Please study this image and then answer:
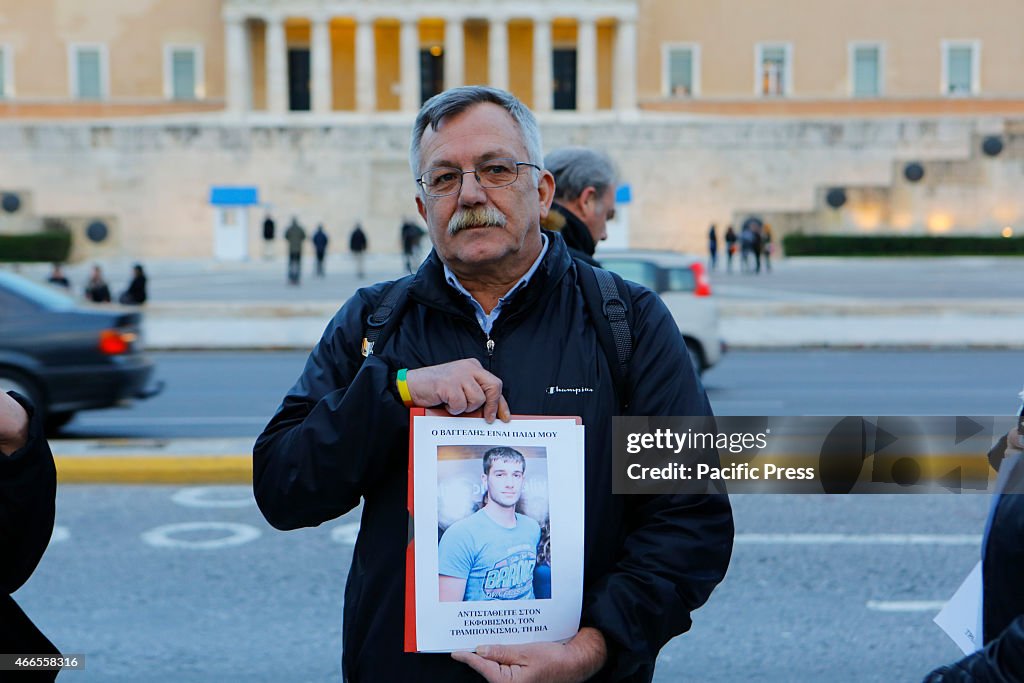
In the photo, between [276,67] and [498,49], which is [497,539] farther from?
[276,67]

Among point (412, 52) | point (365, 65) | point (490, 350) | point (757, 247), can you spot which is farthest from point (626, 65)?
point (490, 350)

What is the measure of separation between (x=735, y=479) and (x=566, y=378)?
2.72ft

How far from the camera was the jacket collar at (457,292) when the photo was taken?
2635mm

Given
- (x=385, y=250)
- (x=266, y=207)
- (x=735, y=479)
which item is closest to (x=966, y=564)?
(x=735, y=479)

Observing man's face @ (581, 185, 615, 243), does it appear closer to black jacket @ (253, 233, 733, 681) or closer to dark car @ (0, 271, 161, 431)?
black jacket @ (253, 233, 733, 681)

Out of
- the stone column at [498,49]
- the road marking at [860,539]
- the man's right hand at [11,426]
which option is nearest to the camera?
the man's right hand at [11,426]

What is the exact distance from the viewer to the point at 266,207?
42969mm

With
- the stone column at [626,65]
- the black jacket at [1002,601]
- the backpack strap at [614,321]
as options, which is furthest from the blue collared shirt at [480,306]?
the stone column at [626,65]

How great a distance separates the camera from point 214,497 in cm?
757

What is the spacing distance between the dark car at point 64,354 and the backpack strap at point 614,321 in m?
7.94

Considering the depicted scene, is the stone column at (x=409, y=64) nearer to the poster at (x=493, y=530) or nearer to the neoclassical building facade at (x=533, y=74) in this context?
the neoclassical building facade at (x=533, y=74)

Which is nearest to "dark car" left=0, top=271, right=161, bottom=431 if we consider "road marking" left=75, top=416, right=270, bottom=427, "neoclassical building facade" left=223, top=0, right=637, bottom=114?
"road marking" left=75, top=416, right=270, bottom=427

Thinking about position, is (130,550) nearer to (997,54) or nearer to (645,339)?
(645,339)

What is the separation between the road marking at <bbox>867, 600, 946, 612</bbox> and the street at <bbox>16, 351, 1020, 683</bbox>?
0.01 metres
